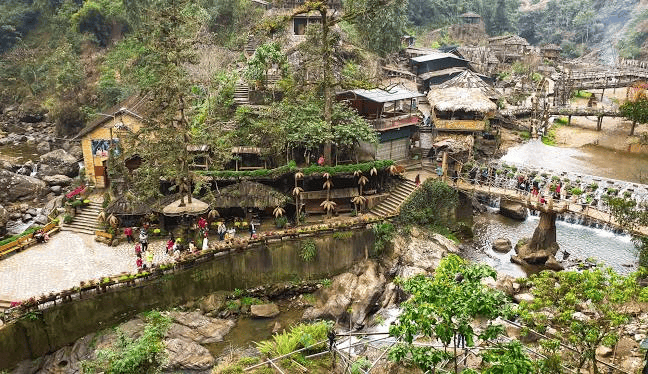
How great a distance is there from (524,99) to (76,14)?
58.6m

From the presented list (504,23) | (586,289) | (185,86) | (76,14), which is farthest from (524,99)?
(76,14)

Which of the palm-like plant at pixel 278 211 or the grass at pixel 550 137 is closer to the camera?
the palm-like plant at pixel 278 211

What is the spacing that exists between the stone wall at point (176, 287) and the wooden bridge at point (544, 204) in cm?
828

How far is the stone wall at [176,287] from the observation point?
2356 cm

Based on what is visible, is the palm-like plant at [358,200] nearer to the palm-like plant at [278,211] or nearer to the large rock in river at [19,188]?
the palm-like plant at [278,211]

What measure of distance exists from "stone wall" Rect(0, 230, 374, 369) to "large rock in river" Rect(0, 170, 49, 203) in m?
21.2

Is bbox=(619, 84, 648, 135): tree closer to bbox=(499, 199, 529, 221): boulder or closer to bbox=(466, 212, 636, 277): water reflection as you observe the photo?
bbox=(466, 212, 636, 277): water reflection

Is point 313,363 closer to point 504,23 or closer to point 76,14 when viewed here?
point 76,14

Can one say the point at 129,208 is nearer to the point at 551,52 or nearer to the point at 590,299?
the point at 590,299

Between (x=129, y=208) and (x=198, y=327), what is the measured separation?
343 inches

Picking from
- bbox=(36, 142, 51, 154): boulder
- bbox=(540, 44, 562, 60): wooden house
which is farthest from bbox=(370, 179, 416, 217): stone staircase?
bbox=(540, 44, 562, 60): wooden house

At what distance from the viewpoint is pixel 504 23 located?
315ft

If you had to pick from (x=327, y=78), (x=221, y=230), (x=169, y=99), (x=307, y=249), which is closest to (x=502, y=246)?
(x=307, y=249)

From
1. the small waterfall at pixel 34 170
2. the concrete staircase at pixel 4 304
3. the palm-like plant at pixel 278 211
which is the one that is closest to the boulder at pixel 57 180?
the small waterfall at pixel 34 170
